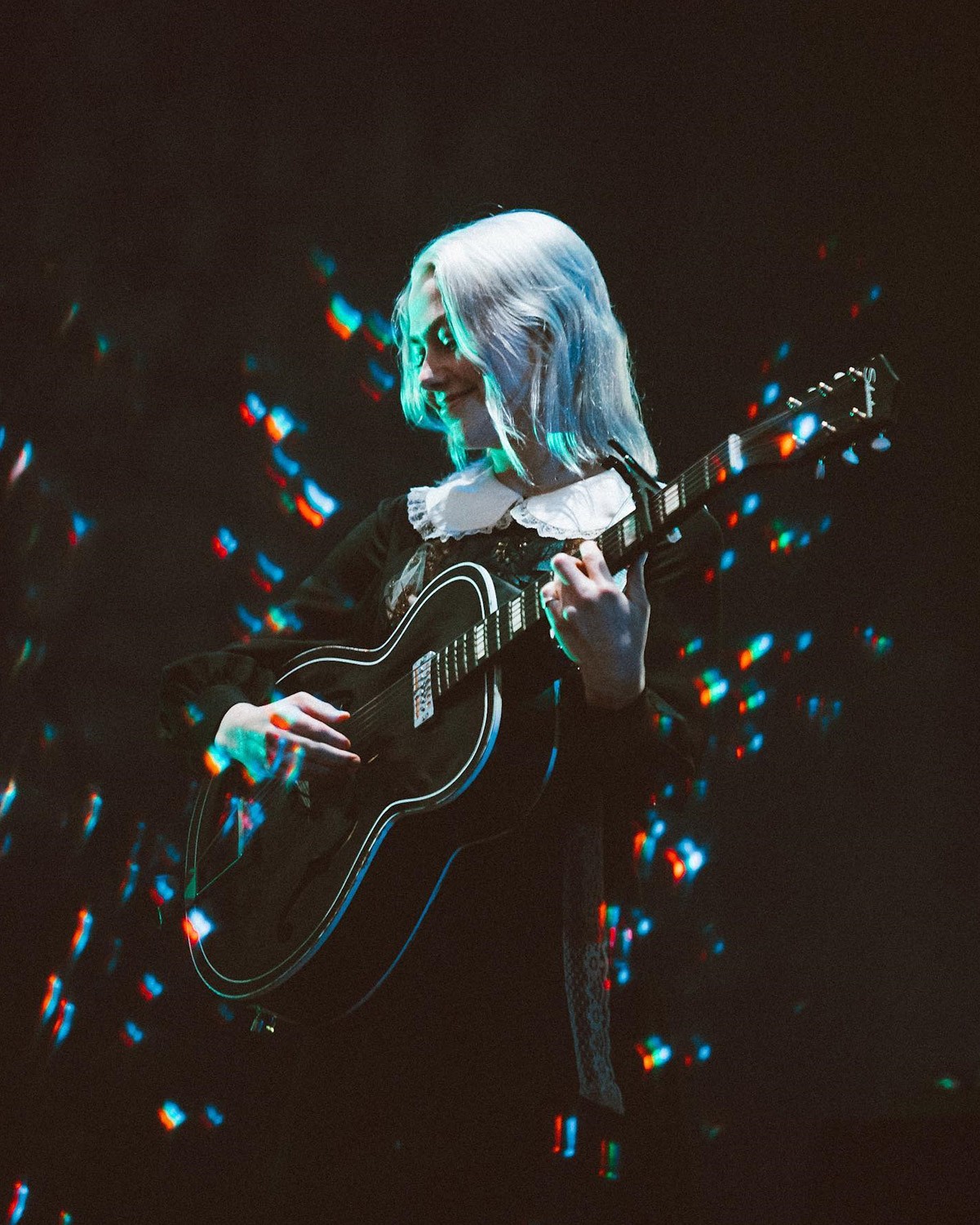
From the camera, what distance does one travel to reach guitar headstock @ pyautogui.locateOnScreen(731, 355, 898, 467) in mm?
870

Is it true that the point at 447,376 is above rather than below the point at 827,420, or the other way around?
above

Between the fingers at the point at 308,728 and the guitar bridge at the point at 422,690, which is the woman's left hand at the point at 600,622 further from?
the fingers at the point at 308,728

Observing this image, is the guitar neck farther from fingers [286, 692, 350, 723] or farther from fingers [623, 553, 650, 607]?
fingers [286, 692, 350, 723]

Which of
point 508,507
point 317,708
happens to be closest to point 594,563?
point 508,507


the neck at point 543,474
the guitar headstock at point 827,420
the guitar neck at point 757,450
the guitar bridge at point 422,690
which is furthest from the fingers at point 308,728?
the guitar headstock at point 827,420

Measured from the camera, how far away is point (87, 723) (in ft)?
5.57

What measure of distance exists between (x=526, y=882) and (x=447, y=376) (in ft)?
1.89

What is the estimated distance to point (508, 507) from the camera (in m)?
1.18

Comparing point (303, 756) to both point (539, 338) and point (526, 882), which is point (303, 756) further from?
point (539, 338)

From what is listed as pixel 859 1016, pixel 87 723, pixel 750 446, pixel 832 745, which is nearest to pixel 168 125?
pixel 87 723

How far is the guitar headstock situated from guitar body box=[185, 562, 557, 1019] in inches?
11.2

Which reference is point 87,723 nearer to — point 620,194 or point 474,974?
point 474,974

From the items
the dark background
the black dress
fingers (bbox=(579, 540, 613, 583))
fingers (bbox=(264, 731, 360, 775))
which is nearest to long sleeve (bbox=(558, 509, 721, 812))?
the black dress

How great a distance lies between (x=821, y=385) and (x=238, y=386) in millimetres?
1146
